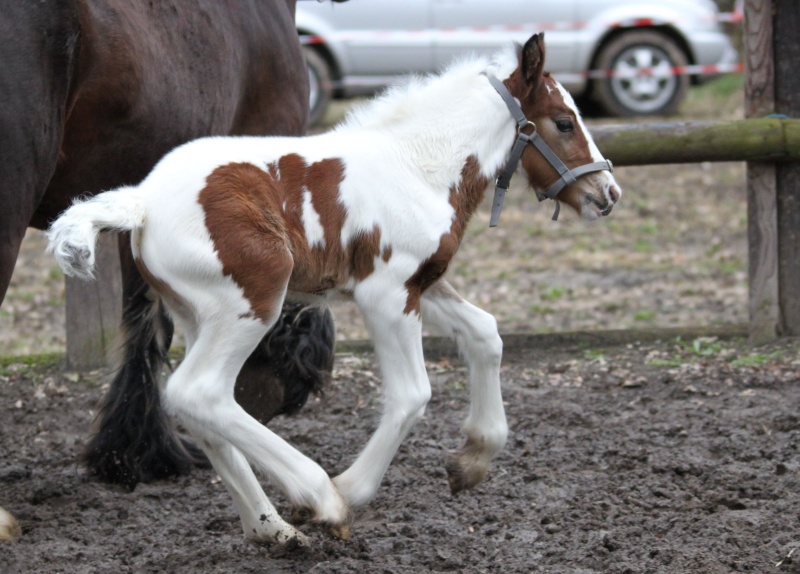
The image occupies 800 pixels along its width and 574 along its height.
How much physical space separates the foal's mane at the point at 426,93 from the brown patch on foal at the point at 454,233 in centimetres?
24

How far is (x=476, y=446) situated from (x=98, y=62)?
1713mm

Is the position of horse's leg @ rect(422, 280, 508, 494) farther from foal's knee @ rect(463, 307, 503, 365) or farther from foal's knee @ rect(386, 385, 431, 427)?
foal's knee @ rect(386, 385, 431, 427)

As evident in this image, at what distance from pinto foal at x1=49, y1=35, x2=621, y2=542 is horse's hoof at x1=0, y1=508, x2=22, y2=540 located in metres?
0.85

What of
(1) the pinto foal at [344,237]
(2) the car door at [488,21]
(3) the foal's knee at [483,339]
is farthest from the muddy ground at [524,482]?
(2) the car door at [488,21]

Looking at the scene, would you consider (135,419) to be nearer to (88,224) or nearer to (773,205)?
(88,224)

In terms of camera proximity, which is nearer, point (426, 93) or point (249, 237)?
point (249, 237)

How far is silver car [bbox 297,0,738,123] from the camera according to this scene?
13125 millimetres

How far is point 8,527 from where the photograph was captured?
375 cm

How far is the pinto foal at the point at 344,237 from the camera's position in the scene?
3.24 metres

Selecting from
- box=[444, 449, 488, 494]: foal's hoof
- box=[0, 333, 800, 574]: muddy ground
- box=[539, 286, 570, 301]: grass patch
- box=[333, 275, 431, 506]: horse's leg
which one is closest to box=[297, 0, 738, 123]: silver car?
box=[539, 286, 570, 301]: grass patch

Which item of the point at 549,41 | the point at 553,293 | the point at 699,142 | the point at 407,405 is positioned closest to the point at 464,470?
the point at 407,405

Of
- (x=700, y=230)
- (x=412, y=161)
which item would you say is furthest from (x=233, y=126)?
(x=700, y=230)

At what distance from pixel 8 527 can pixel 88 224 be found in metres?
1.26

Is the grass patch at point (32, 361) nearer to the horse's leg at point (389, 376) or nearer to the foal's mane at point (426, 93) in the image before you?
the foal's mane at point (426, 93)
